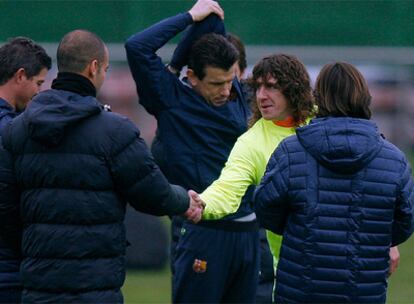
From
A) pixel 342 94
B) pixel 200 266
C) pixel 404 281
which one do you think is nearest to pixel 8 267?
pixel 200 266

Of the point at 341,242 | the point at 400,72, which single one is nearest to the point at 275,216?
the point at 341,242

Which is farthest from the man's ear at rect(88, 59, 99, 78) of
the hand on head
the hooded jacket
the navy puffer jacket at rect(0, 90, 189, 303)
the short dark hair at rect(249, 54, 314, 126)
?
the hand on head

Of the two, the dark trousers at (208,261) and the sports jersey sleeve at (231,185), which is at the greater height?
the sports jersey sleeve at (231,185)

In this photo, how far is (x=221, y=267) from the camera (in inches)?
269

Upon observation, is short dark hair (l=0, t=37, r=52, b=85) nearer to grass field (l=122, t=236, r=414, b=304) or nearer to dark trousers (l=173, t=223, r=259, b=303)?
dark trousers (l=173, t=223, r=259, b=303)

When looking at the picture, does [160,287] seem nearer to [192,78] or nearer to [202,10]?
[192,78]

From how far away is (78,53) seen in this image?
538 cm

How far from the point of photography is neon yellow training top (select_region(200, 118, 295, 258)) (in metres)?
5.88

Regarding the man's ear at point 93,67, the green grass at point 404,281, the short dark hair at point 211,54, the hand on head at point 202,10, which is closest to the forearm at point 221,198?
the man's ear at point 93,67

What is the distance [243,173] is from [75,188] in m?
1.08

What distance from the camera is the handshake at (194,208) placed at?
18.6 feet

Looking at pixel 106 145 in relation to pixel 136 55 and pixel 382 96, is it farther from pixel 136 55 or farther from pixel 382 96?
pixel 382 96

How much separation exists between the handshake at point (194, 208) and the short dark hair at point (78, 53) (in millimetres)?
813

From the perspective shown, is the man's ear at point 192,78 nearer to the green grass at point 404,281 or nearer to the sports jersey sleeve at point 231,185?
the sports jersey sleeve at point 231,185
